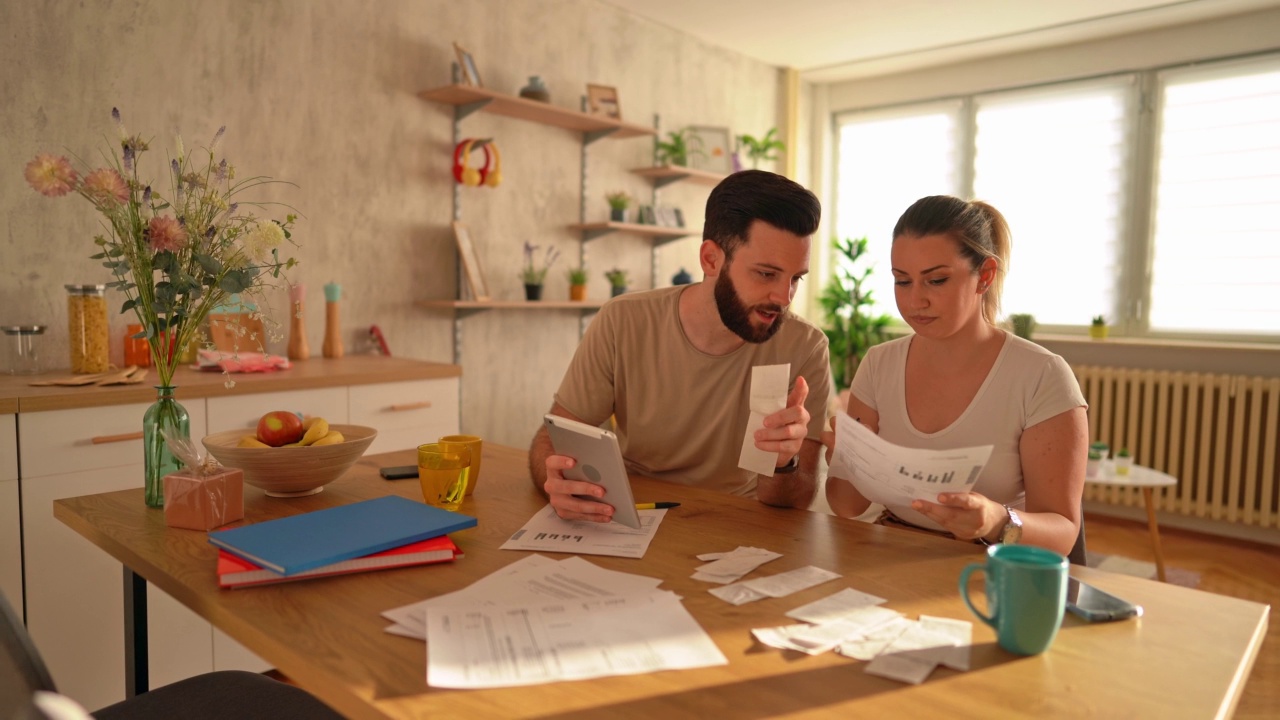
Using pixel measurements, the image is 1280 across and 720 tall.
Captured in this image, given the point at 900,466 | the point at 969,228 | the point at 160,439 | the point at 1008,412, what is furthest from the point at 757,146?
the point at 160,439

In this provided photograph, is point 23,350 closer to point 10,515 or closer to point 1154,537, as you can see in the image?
point 10,515

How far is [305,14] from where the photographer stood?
10.1ft

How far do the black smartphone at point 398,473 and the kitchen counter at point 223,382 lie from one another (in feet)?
1.18

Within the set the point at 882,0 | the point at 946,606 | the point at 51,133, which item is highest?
the point at 882,0

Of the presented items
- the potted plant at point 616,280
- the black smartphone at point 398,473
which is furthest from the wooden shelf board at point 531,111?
the black smartphone at point 398,473

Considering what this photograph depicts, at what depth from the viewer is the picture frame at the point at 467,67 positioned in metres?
3.40

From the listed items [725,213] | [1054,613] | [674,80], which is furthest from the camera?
[674,80]

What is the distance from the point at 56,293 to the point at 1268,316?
5.16m

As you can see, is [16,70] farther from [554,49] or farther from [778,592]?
[778,592]

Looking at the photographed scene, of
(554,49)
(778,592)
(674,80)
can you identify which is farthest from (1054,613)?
(674,80)

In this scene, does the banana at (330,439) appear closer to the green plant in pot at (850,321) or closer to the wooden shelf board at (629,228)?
the wooden shelf board at (629,228)

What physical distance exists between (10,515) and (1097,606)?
2.31m

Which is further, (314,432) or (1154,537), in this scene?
(1154,537)

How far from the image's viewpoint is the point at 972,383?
5.47 feet
